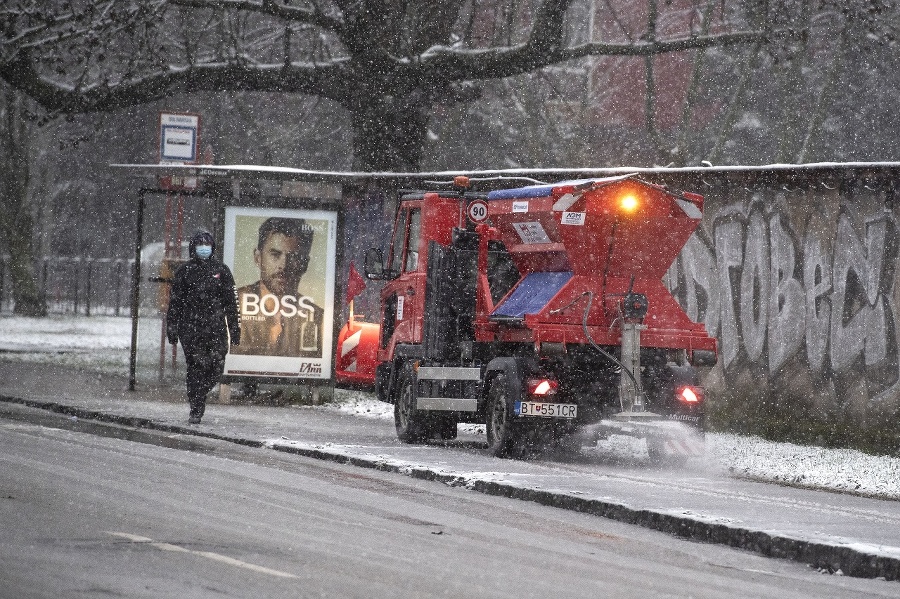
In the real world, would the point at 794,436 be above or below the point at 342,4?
below

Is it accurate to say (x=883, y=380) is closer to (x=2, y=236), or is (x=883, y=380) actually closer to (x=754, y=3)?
(x=754, y=3)

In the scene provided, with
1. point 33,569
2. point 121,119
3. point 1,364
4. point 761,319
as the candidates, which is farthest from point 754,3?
point 121,119

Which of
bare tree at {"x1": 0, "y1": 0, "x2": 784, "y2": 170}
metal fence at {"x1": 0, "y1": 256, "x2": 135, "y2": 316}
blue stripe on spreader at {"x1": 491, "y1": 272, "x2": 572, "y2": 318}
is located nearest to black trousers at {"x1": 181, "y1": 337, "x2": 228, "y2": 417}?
blue stripe on spreader at {"x1": 491, "y1": 272, "x2": 572, "y2": 318}

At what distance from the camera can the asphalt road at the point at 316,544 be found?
8.09 m

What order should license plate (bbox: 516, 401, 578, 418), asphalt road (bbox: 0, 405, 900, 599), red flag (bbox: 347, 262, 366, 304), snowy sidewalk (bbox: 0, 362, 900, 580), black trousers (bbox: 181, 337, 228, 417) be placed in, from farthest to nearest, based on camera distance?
red flag (bbox: 347, 262, 366, 304) → black trousers (bbox: 181, 337, 228, 417) → license plate (bbox: 516, 401, 578, 418) → snowy sidewalk (bbox: 0, 362, 900, 580) → asphalt road (bbox: 0, 405, 900, 599)

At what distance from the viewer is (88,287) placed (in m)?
51.2

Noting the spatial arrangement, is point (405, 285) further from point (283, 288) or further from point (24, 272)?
point (24, 272)

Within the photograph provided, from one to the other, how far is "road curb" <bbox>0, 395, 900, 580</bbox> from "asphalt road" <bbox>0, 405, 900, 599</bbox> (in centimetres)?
13

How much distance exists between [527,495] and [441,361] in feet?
13.9

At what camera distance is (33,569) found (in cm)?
813

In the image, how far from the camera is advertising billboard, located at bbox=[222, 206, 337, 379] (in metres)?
20.7

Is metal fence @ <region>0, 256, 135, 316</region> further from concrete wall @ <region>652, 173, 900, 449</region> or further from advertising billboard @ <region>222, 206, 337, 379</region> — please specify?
concrete wall @ <region>652, 173, 900, 449</region>

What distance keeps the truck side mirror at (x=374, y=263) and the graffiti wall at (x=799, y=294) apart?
12.6 feet

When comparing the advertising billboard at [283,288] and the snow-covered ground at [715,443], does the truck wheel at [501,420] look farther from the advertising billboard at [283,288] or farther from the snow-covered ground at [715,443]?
the advertising billboard at [283,288]
